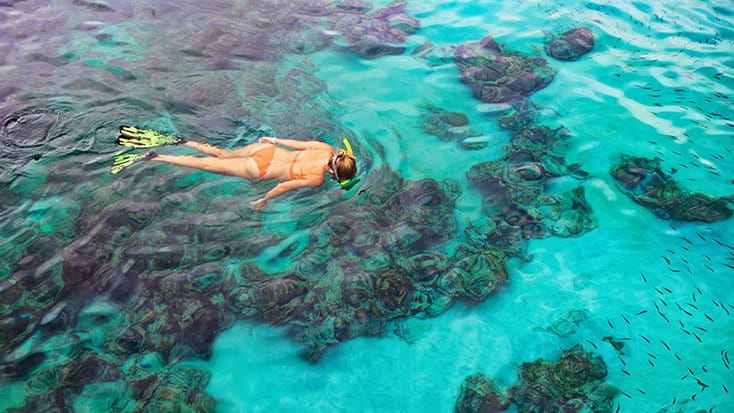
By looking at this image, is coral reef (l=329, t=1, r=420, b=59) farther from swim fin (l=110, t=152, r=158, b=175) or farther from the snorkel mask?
swim fin (l=110, t=152, r=158, b=175)

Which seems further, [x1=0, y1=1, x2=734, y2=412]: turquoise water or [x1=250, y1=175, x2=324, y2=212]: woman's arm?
[x1=250, y1=175, x2=324, y2=212]: woman's arm

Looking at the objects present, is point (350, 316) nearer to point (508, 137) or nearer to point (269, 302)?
point (269, 302)

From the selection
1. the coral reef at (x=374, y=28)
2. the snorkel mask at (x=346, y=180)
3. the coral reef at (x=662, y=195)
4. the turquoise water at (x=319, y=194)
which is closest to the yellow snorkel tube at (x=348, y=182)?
the snorkel mask at (x=346, y=180)

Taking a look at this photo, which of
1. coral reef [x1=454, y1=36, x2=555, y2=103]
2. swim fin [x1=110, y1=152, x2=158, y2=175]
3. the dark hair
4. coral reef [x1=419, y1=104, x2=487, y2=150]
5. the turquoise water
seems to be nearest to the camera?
the turquoise water

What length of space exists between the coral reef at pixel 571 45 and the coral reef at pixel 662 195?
2.56m

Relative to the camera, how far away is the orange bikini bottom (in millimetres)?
5172

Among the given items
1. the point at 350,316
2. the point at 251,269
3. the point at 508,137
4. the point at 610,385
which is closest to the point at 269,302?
the point at 251,269

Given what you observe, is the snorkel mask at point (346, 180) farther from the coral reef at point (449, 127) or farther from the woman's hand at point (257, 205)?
the coral reef at point (449, 127)

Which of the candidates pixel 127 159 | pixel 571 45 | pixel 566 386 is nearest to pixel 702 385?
pixel 566 386

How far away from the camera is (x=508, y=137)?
6426 millimetres

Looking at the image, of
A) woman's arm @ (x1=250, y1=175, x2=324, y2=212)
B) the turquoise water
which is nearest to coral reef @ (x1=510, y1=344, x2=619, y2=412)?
the turquoise water

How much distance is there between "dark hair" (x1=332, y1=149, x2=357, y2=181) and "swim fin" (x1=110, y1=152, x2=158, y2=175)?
2056mm

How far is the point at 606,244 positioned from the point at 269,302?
3.65m

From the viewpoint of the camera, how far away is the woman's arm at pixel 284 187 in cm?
495
